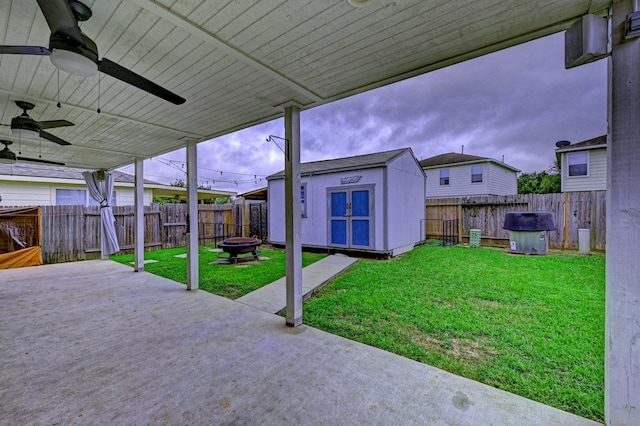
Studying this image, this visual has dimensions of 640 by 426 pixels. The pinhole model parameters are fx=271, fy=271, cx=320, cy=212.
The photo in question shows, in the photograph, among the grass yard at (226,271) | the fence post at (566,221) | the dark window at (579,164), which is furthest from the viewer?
the dark window at (579,164)

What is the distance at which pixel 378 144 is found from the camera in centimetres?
1691

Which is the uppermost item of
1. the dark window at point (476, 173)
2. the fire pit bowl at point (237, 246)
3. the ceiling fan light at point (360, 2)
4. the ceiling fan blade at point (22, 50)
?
the dark window at point (476, 173)

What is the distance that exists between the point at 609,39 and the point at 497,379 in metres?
2.34

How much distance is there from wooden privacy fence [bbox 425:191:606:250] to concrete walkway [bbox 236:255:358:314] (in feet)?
17.0

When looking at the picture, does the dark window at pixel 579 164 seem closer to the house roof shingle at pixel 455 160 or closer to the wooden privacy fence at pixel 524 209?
the house roof shingle at pixel 455 160

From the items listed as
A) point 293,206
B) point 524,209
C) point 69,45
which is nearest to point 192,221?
point 293,206

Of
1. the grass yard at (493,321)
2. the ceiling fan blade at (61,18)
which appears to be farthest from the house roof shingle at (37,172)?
the grass yard at (493,321)

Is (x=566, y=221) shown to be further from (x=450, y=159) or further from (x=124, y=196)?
(x=124, y=196)

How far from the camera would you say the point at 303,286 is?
180 inches

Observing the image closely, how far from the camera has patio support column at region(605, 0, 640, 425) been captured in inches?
54.1

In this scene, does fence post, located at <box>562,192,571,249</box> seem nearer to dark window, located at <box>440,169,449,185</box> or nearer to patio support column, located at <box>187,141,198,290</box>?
dark window, located at <box>440,169,449,185</box>

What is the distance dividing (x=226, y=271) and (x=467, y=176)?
12.9 m

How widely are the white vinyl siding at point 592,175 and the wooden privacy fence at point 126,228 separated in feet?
40.8

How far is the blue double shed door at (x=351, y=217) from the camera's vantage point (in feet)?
24.0
